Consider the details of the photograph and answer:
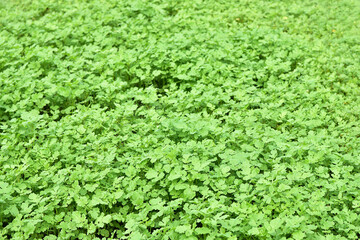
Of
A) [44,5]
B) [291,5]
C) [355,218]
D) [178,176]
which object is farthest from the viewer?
[291,5]

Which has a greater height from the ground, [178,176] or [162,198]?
[178,176]

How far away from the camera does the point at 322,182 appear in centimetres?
346

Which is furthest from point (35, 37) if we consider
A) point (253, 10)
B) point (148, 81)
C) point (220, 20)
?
point (253, 10)

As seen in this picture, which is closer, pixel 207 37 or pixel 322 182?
pixel 322 182

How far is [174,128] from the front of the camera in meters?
4.09

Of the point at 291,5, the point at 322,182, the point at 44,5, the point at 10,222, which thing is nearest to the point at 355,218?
the point at 322,182

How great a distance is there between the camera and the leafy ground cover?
126 inches

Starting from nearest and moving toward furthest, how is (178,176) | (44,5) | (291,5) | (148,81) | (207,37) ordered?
(178,176) → (148,81) → (207,37) → (44,5) → (291,5)

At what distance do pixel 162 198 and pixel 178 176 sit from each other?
332 millimetres

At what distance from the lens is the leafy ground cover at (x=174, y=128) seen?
3197mm

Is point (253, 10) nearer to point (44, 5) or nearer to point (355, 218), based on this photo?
point (44, 5)

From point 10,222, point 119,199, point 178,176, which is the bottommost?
point 10,222

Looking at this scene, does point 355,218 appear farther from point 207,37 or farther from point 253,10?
point 253,10

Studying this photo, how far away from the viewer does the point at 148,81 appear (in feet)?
17.7
